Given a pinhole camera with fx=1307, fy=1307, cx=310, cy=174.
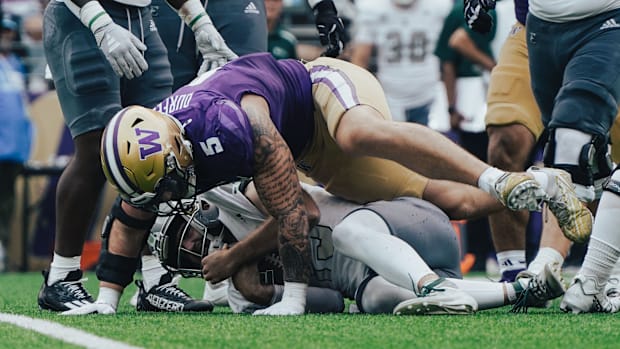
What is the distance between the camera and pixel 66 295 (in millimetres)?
4969

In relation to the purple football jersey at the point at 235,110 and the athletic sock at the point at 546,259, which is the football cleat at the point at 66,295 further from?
the athletic sock at the point at 546,259

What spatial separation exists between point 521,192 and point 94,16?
5.67 ft

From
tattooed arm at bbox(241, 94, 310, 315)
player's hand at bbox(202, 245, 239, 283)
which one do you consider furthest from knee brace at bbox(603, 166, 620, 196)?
player's hand at bbox(202, 245, 239, 283)

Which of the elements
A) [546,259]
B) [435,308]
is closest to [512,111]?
[546,259]

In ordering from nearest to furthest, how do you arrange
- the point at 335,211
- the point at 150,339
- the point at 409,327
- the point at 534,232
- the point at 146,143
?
the point at 150,339 < the point at 409,327 < the point at 146,143 < the point at 335,211 < the point at 534,232

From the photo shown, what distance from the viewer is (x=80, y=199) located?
4.98m

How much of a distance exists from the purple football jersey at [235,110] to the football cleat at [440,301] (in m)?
0.73

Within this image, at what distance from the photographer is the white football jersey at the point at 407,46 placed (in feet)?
32.7

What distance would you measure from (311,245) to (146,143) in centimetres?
93

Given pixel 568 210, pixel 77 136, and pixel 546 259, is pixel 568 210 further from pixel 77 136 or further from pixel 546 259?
pixel 77 136

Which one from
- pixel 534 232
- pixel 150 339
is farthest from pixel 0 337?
pixel 534 232

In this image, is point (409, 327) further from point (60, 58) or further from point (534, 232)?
point (534, 232)

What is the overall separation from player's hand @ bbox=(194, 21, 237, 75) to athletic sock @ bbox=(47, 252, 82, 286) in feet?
3.19

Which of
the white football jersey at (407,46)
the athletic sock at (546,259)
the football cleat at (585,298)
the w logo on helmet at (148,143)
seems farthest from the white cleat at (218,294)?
the white football jersey at (407,46)
